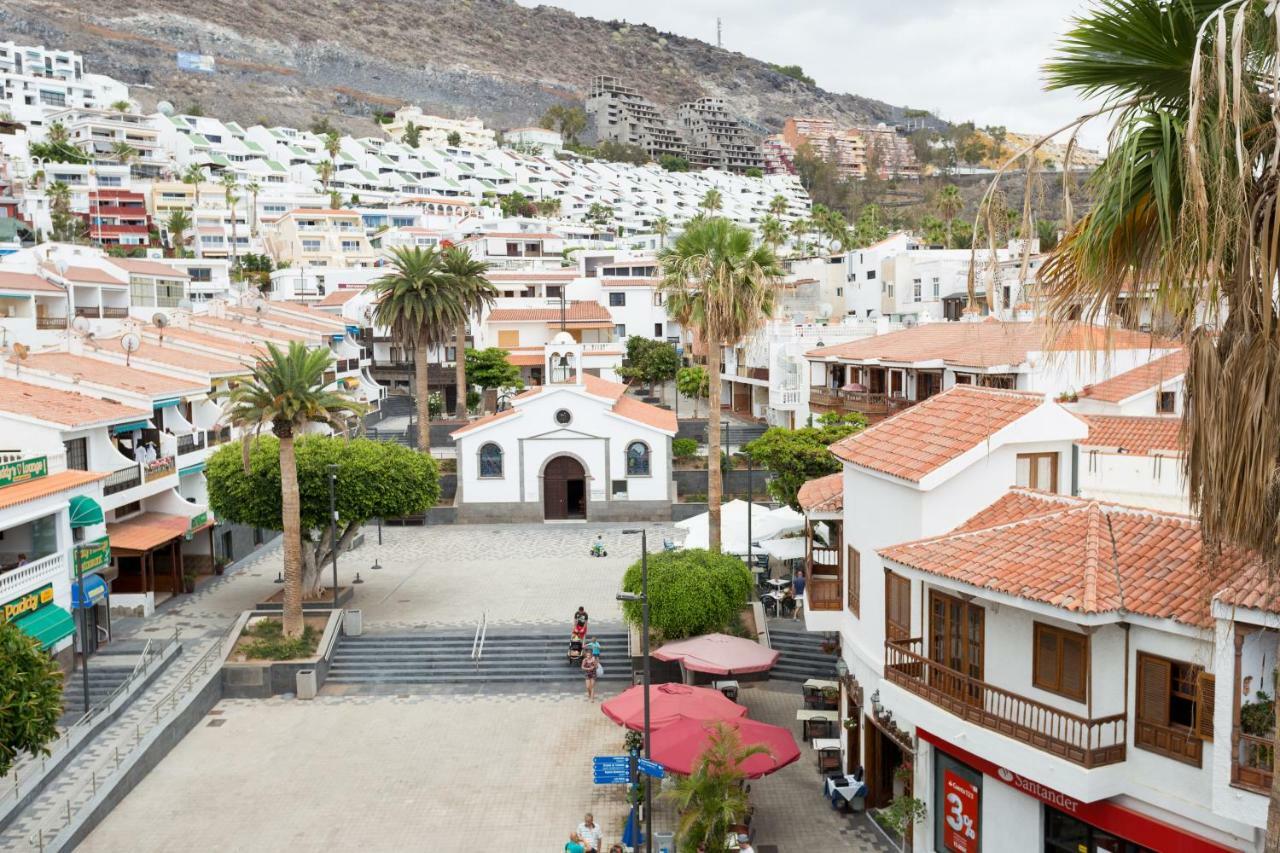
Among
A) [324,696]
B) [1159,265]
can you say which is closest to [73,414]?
[324,696]

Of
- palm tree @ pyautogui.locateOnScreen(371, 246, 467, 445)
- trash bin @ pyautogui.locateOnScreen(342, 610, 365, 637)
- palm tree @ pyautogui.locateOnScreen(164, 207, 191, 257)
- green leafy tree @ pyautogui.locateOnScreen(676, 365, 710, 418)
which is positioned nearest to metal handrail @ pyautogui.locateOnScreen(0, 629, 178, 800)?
trash bin @ pyautogui.locateOnScreen(342, 610, 365, 637)

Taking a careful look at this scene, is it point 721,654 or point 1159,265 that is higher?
point 1159,265

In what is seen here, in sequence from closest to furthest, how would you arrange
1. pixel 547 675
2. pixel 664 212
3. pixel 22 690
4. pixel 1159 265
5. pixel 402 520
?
pixel 1159 265 → pixel 22 690 → pixel 547 675 → pixel 402 520 → pixel 664 212

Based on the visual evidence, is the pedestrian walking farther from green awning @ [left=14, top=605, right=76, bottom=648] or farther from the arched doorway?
A: the arched doorway

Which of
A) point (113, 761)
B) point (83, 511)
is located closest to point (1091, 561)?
point (113, 761)

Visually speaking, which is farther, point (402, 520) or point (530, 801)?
point (402, 520)

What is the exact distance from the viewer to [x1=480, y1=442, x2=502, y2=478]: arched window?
49.2 m

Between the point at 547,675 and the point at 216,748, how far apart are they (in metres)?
8.95

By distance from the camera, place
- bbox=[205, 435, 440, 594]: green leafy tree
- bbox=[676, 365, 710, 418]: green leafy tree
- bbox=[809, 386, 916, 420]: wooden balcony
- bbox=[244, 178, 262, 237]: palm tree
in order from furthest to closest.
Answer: bbox=[244, 178, 262, 237]: palm tree → bbox=[676, 365, 710, 418]: green leafy tree → bbox=[809, 386, 916, 420]: wooden balcony → bbox=[205, 435, 440, 594]: green leafy tree

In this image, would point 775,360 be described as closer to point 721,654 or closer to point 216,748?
point 721,654

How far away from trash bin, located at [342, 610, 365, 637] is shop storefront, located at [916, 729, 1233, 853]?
63.5 ft

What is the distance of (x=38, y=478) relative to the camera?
1094 inches

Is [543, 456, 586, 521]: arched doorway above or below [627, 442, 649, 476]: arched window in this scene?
below

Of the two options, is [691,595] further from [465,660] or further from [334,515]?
[334,515]
